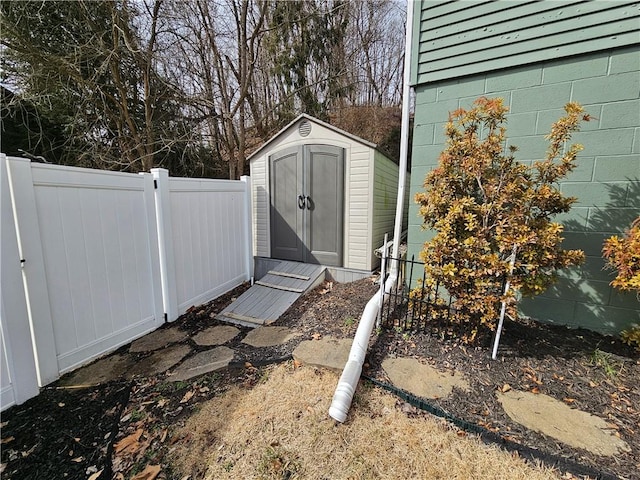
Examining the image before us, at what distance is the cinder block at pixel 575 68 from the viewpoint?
94.7 inches

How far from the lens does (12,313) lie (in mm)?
1939

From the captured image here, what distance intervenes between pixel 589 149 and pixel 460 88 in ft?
4.22

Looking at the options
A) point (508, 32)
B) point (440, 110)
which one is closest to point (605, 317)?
point (440, 110)

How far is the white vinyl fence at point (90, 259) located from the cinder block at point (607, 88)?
4.04 meters

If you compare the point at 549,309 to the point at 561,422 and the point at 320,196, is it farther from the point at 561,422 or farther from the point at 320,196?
the point at 320,196

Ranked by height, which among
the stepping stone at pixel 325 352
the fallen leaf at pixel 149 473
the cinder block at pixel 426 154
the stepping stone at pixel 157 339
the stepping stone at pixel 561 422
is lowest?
the stepping stone at pixel 157 339

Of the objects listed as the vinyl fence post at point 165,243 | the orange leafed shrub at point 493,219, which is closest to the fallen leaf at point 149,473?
the vinyl fence post at point 165,243

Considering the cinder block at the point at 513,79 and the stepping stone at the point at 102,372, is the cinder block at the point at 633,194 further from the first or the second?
the stepping stone at the point at 102,372

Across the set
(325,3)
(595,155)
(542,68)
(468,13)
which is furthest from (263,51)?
(595,155)

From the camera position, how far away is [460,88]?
2949mm

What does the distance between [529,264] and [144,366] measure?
3248mm

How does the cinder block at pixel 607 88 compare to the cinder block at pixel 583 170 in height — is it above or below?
above

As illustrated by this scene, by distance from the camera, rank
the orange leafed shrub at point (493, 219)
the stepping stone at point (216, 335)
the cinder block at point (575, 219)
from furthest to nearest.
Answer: the stepping stone at point (216, 335) < the cinder block at point (575, 219) < the orange leafed shrub at point (493, 219)

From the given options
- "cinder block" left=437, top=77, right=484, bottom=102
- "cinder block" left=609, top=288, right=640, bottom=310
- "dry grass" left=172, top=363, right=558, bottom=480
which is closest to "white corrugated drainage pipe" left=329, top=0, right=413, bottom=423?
"dry grass" left=172, top=363, right=558, bottom=480
